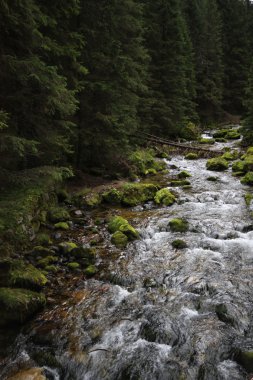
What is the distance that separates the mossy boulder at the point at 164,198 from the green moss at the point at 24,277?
277 inches

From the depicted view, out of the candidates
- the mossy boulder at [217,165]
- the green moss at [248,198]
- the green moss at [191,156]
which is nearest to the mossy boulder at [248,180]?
the green moss at [248,198]

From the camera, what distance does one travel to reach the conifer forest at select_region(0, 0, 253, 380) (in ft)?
18.4

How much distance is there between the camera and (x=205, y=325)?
240 inches

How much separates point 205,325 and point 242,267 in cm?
257

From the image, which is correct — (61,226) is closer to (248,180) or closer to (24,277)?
(24,277)

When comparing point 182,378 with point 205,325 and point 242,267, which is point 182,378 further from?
point 242,267

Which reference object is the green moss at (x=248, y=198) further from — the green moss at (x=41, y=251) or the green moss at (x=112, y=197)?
the green moss at (x=41, y=251)

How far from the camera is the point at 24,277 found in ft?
22.5

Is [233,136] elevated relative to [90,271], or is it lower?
elevated

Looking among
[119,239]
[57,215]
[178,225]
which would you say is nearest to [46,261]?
[119,239]

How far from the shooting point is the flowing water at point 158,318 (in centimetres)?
530

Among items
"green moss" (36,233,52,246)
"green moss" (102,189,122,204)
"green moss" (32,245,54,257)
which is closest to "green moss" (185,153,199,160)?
"green moss" (102,189,122,204)

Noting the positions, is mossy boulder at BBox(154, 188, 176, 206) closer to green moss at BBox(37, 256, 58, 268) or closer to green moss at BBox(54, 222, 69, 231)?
green moss at BBox(54, 222, 69, 231)

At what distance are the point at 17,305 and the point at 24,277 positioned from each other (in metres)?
0.87
